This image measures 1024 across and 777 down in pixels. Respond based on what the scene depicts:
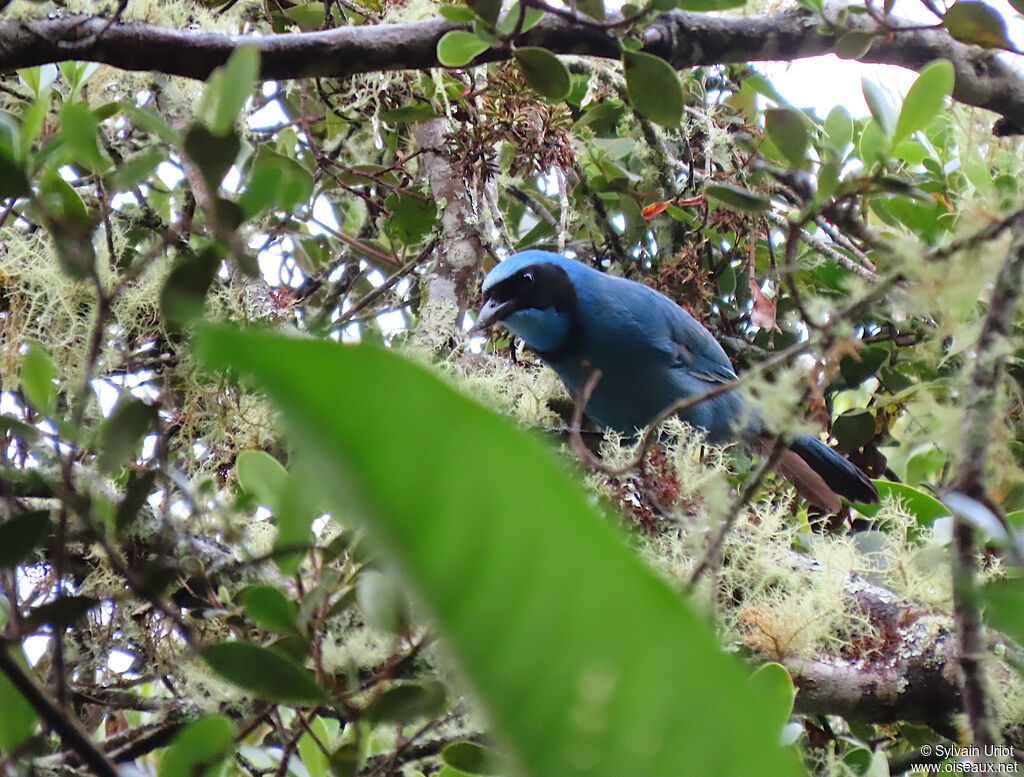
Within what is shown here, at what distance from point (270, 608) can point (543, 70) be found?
105cm

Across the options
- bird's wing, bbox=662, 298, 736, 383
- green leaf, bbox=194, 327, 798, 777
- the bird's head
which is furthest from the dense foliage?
bird's wing, bbox=662, 298, 736, 383

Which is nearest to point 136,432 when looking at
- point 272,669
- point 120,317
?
point 272,669

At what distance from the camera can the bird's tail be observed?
277cm

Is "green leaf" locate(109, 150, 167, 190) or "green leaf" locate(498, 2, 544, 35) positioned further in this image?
"green leaf" locate(498, 2, 544, 35)

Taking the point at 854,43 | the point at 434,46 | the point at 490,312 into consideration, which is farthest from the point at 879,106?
the point at 490,312

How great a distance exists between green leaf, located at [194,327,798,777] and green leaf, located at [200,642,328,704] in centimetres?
45

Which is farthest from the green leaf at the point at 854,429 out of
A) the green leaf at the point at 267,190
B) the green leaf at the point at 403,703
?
the green leaf at the point at 267,190

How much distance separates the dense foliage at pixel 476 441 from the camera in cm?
48

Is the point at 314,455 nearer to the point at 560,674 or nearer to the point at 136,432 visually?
the point at 560,674

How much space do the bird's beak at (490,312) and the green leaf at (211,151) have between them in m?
1.89

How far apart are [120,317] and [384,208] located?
1.20 m

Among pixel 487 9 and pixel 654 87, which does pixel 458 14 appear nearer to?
pixel 487 9

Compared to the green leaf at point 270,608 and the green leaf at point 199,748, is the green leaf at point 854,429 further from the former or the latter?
the green leaf at point 199,748

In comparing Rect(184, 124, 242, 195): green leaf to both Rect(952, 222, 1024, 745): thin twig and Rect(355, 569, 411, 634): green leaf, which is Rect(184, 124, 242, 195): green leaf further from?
Rect(952, 222, 1024, 745): thin twig
